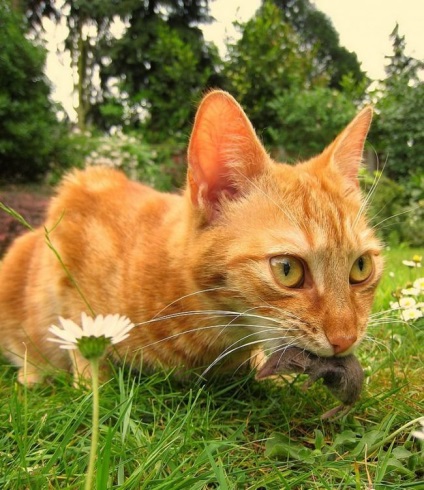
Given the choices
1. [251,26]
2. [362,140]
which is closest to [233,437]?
[362,140]

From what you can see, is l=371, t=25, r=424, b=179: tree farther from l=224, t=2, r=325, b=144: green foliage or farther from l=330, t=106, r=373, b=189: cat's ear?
l=330, t=106, r=373, b=189: cat's ear

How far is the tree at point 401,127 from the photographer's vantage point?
9125 millimetres

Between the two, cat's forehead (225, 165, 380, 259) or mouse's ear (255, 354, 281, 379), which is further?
cat's forehead (225, 165, 380, 259)

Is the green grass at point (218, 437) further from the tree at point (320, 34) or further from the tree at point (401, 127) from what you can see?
the tree at point (320, 34)

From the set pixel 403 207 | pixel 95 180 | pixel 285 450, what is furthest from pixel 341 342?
pixel 403 207

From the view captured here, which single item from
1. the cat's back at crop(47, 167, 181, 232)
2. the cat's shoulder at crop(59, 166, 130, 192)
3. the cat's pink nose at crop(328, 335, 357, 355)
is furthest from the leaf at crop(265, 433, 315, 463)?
the cat's shoulder at crop(59, 166, 130, 192)

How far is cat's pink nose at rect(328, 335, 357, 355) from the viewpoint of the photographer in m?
1.25

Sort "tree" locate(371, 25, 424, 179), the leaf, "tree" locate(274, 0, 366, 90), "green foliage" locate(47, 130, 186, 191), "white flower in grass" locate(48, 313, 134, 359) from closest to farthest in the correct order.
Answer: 1. "white flower in grass" locate(48, 313, 134, 359)
2. the leaf
3. "green foliage" locate(47, 130, 186, 191)
4. "tree" locate(371, 25, 424, 179)
5. "tree" locate(274, 0, 366, 90)

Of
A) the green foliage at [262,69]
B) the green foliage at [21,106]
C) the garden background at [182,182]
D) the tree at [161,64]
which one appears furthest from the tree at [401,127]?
the green foliage at [21,106]

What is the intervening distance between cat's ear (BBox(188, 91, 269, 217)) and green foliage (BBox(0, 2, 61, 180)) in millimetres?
5551

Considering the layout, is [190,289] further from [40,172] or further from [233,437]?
[40,172]

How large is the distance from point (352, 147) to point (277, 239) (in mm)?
634

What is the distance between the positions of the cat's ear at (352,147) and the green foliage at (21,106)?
5613 millimetres

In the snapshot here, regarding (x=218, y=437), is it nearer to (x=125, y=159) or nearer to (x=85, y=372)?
(x=85, y=372)
